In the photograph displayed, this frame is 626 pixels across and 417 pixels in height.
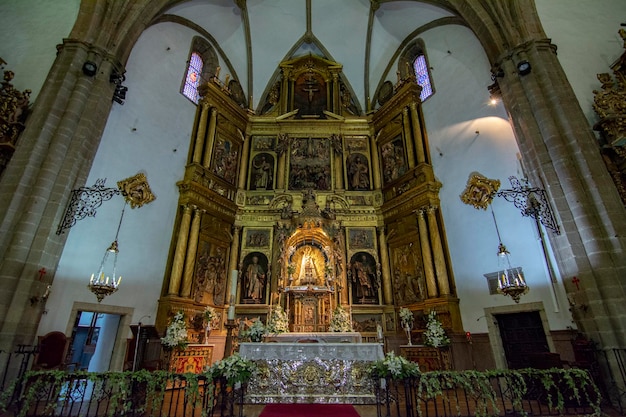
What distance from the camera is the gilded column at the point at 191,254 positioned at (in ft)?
36.7

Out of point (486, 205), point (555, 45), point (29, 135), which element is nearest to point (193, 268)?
point (29, 135)

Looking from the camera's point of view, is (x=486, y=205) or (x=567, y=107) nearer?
(x=567, y=107)

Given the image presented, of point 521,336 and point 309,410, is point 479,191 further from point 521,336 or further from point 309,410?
Result: point 309,410

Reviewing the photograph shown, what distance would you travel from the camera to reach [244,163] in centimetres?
1573

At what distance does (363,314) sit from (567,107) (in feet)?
31.5

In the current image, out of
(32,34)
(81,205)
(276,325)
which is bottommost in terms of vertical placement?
(276,325)

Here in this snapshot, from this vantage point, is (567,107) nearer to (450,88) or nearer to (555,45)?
(555,45)

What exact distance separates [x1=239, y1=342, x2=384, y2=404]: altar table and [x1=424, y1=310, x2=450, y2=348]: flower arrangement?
13.0ft

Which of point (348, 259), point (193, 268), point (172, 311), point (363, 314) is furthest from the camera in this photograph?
point (348, 259)

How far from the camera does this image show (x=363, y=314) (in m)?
13.0

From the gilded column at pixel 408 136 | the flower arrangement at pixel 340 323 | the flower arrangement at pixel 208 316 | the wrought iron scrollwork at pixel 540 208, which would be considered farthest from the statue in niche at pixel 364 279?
the wrought iron scrollwork at pixel 540 208

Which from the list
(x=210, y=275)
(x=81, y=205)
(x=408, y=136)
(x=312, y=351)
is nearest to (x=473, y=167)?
(x=408, y=136)

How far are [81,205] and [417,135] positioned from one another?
1246 centimetres

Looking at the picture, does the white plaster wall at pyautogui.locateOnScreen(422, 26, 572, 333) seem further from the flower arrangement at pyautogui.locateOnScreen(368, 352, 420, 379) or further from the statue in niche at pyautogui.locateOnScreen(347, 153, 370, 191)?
the flower arrangement at pyautogui.locateOnScreen(368, 352, 420, 379)
